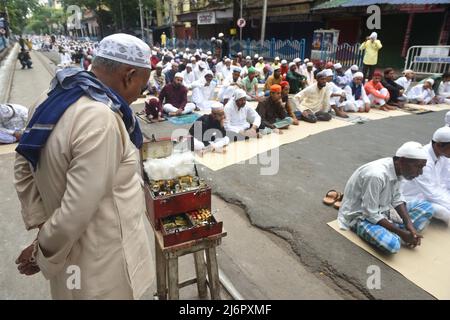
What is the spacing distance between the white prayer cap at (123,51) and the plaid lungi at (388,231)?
2501mm

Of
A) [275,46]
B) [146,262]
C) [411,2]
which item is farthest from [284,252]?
[275,46]

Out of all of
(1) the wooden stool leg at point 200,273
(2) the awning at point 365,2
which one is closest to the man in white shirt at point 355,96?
(2) the awning at point 365,2

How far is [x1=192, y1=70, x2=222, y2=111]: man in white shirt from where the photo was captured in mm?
8750

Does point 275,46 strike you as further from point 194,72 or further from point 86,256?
point 86,256

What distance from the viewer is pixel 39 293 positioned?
7.82ft

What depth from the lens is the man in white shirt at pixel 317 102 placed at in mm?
7395

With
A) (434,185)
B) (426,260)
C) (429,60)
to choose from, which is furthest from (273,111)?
(429,60)

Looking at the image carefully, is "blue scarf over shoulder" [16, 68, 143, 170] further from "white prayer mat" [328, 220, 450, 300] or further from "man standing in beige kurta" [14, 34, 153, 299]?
"white prayer mat" [328, 220, 450, 300]

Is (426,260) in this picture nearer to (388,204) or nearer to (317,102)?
(388,204)

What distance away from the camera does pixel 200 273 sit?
2.25m

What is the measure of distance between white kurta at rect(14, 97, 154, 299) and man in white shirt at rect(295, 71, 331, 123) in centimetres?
648

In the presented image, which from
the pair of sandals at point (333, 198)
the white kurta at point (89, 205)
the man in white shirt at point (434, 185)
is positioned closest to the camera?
the white kurta at point (89, 205)

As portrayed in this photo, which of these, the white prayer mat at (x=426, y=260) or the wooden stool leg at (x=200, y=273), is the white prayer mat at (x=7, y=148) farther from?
the white prayer mat at (x=426, y=260)

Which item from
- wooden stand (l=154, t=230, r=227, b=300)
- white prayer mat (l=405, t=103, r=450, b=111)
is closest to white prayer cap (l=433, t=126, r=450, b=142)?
wooden stand (l=154, t=230, r=227, b=300)
